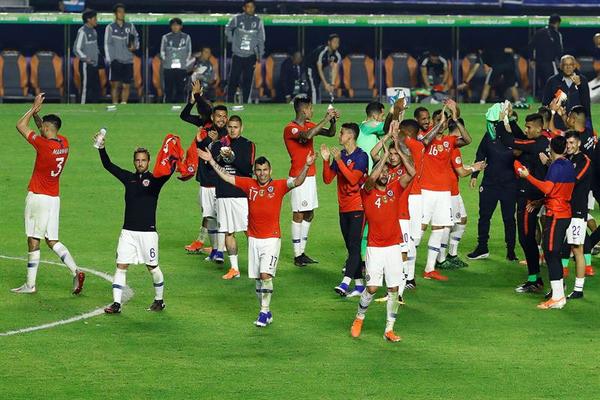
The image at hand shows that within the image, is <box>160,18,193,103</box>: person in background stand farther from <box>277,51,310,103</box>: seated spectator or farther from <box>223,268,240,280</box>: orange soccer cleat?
<box>223,268,240,280</box>: orange soccer cleat

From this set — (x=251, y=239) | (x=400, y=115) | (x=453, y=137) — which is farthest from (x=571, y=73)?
(x=251, y=239)

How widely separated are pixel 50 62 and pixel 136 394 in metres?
23.1

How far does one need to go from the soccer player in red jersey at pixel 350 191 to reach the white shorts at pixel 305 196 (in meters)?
2.00

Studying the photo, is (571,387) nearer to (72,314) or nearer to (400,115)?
(400,115)

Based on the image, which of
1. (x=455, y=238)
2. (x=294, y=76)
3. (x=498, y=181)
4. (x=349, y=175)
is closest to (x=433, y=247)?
(x=455, y=238)

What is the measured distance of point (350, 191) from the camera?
68.7 feet

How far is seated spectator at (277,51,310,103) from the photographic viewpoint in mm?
38062

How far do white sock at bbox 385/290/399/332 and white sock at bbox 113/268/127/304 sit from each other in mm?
3503

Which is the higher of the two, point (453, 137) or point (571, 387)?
point (453, 137)

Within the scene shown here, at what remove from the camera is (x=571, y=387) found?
17000mm

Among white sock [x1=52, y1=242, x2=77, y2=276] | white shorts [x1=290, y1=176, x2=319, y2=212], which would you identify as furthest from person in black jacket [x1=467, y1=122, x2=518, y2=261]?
white sock [x1=52, y1=242, x2=77, y2=276]

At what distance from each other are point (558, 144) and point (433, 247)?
305 cm

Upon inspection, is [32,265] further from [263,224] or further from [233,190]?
[263,224]

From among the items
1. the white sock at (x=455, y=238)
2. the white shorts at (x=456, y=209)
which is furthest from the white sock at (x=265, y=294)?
the white sock at (x=455, y=238)
